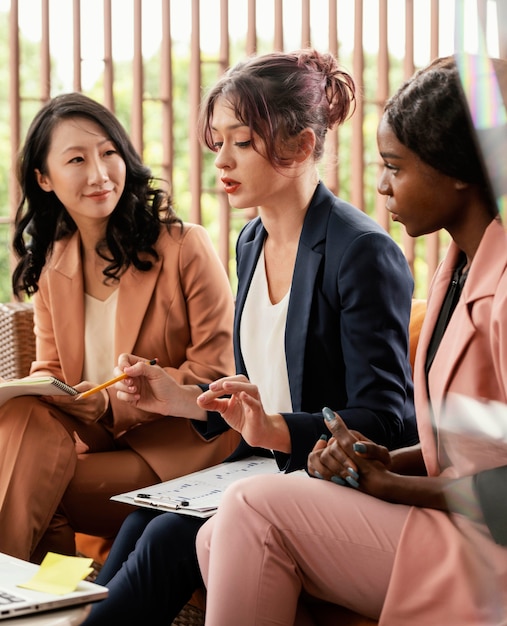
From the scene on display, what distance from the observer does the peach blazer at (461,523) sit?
1.10 m

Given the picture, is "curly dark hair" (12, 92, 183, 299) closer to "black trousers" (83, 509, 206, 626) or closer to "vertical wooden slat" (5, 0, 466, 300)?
"black trousers" (83, 509, 206, 626)

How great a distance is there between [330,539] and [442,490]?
0.16m

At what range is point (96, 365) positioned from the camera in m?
2.07

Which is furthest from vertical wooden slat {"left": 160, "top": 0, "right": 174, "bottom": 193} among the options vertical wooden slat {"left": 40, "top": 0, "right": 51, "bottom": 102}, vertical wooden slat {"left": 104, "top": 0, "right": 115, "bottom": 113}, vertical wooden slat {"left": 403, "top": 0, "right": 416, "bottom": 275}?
vertical wooden slat {"left": 403, "top": 0, "right": 416, "bottom": 275}

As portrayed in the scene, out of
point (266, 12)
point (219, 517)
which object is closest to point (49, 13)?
point (266, 12)

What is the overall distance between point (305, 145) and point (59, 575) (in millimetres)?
882

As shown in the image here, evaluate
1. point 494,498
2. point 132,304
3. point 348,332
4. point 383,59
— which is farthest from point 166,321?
point 383,59

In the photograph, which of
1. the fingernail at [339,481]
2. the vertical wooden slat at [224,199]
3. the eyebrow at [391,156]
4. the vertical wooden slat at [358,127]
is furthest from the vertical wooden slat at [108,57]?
the fingernail at [339,481]

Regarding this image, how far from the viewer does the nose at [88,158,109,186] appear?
80.1 inches

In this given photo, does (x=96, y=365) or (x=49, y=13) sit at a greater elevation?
(x=49, y=13)

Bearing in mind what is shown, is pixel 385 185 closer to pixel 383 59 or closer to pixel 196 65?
pixel 196 65

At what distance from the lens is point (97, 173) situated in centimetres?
204

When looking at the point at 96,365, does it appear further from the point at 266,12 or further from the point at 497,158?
the point at 266,12

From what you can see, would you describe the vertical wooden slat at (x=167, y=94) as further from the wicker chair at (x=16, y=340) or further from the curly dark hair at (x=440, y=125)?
the curly dark hair at (x=440, y=125)
